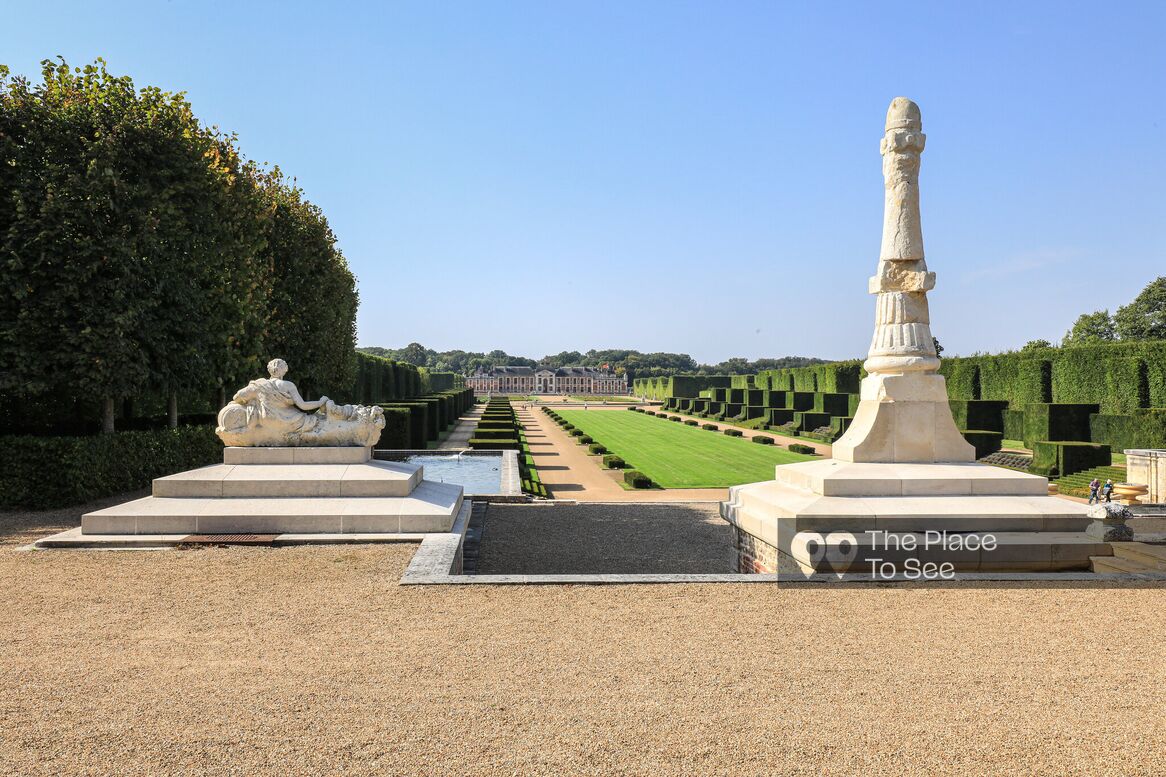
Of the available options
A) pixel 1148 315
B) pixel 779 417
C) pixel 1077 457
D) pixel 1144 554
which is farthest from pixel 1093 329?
pixel 1144 554

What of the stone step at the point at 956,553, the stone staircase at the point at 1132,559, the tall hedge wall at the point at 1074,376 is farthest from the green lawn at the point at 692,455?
the tall hedge wall at the point at 1074,376

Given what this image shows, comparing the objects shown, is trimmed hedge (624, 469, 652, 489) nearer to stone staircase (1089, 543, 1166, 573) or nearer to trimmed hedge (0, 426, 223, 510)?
stone staircase (1089, 543, 1166, 573)

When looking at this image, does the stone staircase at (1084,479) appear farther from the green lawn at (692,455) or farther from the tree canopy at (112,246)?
the tree canopy at (112,246)

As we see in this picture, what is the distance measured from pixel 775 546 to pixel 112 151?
599 inches

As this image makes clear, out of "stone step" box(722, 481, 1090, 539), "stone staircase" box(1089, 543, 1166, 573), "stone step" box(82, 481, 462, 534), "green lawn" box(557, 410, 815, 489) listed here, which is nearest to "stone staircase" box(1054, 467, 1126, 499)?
"green lawn" box(557, 410, 815, 489)

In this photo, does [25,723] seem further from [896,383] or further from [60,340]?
[60,340]

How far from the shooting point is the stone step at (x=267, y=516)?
383 inches

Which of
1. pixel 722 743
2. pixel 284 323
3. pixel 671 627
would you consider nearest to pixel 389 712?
pixel 722 743

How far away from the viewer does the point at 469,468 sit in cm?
2072

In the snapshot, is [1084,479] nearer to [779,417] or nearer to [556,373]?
[779,417]

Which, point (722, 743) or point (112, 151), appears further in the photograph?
point (112, 151)

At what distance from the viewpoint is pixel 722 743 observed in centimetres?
416

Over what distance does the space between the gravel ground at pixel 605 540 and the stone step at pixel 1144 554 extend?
5242 mm

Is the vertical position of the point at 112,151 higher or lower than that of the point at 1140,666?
higher
